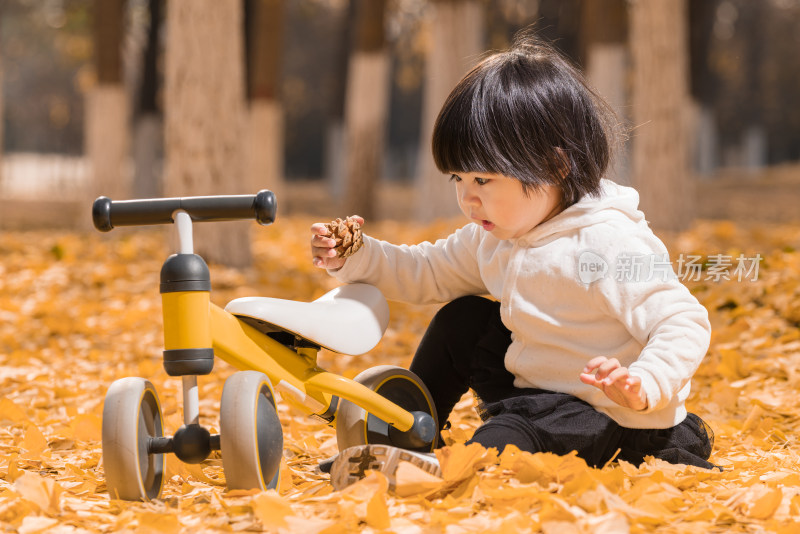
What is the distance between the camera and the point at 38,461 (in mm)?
2551

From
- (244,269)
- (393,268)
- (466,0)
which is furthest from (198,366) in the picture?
(466,0)

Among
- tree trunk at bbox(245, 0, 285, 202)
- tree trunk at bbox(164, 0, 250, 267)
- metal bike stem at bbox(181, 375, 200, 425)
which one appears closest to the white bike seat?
metal bike stem at bbox(181, 375, 200, 425)

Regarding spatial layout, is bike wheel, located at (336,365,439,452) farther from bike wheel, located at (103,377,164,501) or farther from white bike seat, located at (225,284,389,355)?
bike wheel, located at (103,377,164,501)

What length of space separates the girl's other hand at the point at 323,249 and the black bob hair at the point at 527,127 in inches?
13.2

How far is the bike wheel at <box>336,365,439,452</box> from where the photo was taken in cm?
228

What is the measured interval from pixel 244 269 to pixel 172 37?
63.8 inches

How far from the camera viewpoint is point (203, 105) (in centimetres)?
588

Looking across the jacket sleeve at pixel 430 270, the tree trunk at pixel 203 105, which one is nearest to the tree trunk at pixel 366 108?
the tree trunk at pixel 203 105

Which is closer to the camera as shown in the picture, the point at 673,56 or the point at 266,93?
the point at 673,56

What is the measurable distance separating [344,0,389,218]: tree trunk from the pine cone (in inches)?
318

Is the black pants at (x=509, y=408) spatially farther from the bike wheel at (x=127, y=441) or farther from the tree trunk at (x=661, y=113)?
the tree trunk at (x=661, y=113)

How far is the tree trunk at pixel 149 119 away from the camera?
12.3 m

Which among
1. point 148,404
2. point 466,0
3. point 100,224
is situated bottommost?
point 148,404

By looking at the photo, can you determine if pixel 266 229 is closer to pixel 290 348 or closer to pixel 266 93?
pixel 266 93
